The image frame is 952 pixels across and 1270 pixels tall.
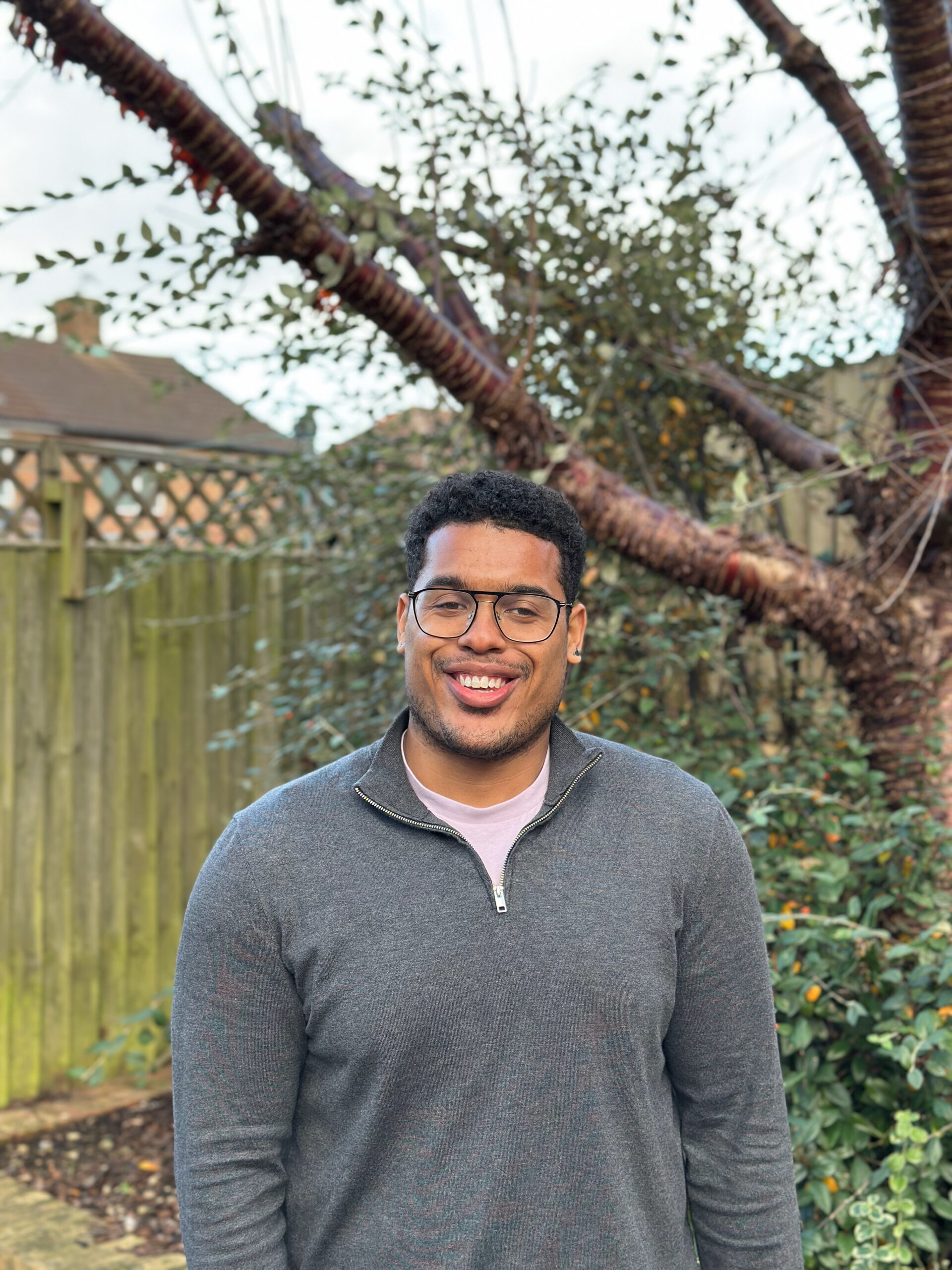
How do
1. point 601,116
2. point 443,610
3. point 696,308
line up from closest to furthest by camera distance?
point 443,610 → point 601,116 → point 696,308

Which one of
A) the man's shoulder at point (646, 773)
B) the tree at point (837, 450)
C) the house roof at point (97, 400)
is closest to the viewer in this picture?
the man's shoulder at point (646, 773)

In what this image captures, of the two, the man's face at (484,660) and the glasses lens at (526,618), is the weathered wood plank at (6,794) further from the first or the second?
the glasses lens at (526,618)

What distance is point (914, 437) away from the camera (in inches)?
115

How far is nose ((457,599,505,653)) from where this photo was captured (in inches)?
61.7

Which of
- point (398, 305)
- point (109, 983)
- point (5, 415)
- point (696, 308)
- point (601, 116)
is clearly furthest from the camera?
point (5, 415)

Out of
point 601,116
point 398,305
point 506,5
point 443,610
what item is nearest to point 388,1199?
point 443,610

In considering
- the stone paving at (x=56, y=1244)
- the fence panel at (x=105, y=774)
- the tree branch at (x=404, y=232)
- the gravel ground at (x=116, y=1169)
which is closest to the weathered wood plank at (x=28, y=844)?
the fence panel at (x=105, y=774)

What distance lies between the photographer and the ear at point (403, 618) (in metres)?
1.66

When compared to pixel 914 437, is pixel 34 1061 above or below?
below

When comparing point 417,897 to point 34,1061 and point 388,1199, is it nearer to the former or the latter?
point 388,1199

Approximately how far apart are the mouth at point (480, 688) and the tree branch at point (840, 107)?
202 centimetres

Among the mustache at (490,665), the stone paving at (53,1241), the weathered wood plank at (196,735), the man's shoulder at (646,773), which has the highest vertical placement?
the mustache at (490,665)

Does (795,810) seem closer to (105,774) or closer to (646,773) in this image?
(646,773)

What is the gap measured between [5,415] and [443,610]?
1585 cm
